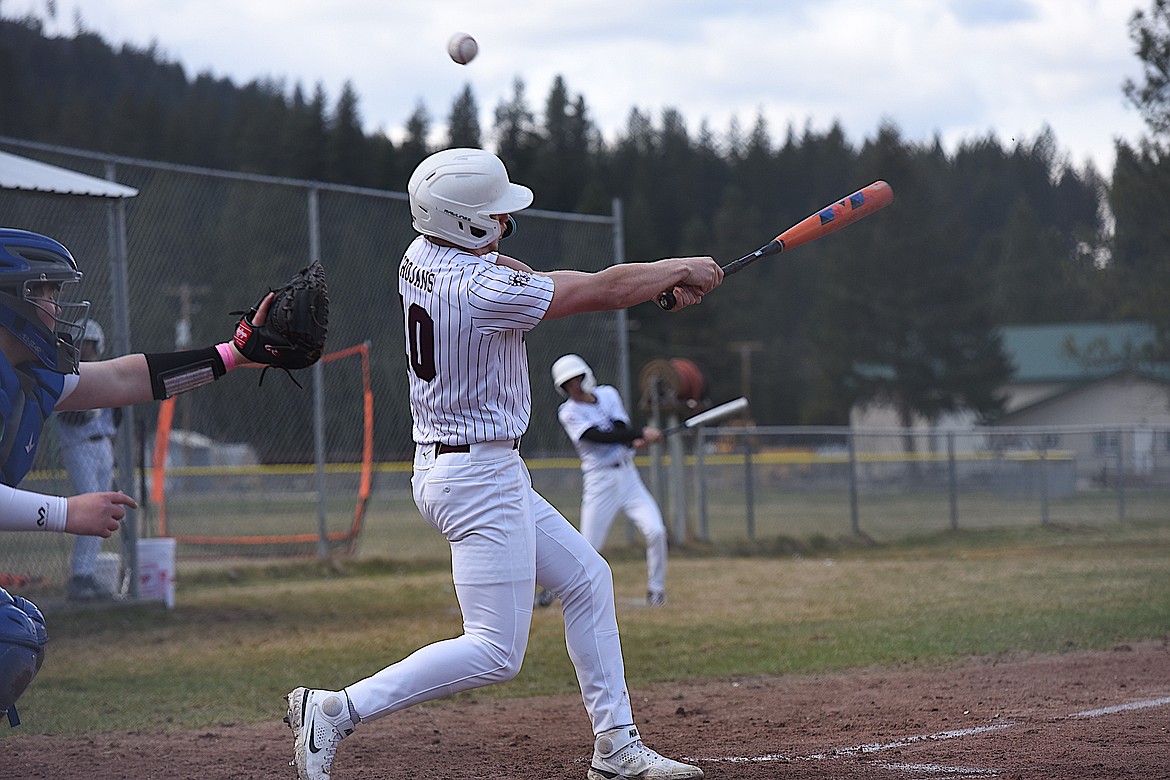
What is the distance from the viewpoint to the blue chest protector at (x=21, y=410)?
358cm

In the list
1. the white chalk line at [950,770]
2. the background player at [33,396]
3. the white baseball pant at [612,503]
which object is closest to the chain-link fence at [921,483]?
the white baseball pant at [612,503]

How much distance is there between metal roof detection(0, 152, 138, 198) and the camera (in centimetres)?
853

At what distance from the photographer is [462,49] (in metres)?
6.84

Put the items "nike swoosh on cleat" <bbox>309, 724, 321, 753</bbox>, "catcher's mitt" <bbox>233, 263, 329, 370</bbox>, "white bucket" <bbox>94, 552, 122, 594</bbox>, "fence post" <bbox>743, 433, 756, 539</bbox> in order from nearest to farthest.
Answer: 1. "nike swoosh on cleat" <bbox>309, 724, 321, 753</bbox>
2. "catcher's mitt" <bbox>233, 263, 329, 370</bbox>
3. "white bucket" <bbox>94, 552, 122, 594</bbox>
4. "fence post" <bbox>743, 433, 756, 539</bbox>

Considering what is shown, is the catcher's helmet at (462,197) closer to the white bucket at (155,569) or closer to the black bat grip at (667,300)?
the black bat grip at (667,300)

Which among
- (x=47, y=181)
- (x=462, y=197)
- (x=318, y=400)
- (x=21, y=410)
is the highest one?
(x=47, y=181)

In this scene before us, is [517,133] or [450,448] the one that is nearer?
[450,448]

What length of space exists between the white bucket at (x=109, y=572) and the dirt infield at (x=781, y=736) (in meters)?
3.92

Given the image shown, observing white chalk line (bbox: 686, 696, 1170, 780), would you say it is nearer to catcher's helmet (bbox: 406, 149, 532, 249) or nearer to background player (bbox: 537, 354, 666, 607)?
catcher's helmet (bbox: 406, 149, 532, 249)

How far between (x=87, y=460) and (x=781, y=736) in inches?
251

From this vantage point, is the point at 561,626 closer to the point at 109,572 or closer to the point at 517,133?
the point at 109,572

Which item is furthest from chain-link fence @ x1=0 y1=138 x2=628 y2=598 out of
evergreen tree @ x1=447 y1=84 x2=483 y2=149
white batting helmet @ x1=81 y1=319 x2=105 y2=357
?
evergreen tree @ x1=447 y1=84 x2=483 y2=149

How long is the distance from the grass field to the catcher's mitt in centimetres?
277

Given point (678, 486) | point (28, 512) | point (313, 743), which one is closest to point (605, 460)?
point (678, 486)
